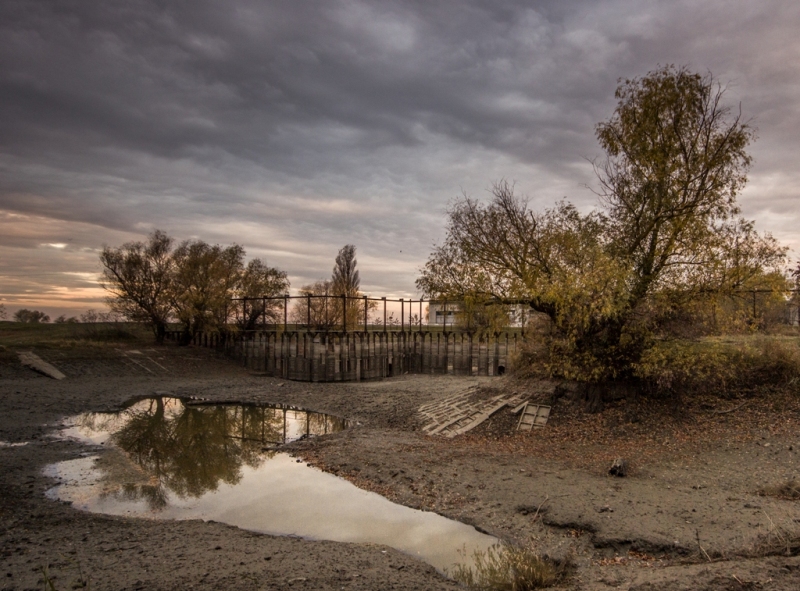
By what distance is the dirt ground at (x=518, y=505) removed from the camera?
21.6 feet

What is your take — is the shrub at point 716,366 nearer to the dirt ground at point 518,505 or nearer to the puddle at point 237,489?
the dirt ground at point 518,505

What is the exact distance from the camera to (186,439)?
16.3 metres

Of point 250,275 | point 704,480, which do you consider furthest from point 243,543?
point 250,275

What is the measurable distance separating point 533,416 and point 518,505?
6589 millimetres

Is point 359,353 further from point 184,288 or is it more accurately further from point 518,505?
point 518,505

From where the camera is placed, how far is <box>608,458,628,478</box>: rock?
1084 centimetres

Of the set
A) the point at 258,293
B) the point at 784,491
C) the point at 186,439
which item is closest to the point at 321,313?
the point at 258,293

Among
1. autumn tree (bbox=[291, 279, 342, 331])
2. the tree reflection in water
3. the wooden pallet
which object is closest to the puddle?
the tree reflection in water

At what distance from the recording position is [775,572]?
6012 millimetres

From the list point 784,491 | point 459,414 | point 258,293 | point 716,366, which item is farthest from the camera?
point 258,293

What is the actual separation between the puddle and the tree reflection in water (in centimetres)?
3

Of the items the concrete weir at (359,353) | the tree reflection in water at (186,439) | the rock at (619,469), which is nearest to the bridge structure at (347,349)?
the concrete weir at (359,353)

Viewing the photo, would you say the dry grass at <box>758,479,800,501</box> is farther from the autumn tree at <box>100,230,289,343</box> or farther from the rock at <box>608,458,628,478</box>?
the autumn tree at <box>100,230,289,343</box>

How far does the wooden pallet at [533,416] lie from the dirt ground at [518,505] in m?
0.25
